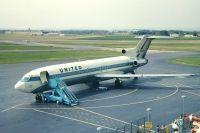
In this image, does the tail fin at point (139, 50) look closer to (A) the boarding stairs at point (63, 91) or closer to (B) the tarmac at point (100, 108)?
(B) the tarmac at point (100, 108)

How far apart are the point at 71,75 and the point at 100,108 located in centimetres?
960

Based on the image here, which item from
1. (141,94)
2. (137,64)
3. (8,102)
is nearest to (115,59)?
(137,64)

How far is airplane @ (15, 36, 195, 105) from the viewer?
42812mm

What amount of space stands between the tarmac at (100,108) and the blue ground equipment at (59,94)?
1.01 metres

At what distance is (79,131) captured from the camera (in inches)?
1214

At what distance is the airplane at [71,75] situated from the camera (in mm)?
42812

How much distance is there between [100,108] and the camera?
39.7 metres

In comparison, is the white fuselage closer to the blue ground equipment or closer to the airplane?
the airplane

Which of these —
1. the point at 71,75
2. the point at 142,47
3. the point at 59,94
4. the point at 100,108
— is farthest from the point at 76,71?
the point at 142,47

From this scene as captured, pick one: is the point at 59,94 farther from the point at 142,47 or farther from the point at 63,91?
the point at 142,47

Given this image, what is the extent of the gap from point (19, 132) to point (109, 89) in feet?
77.0

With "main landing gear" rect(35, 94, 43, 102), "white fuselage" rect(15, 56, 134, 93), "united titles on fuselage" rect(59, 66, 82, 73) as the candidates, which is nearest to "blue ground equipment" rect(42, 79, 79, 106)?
"main landing gear" rect(35, 94, 43, 102)

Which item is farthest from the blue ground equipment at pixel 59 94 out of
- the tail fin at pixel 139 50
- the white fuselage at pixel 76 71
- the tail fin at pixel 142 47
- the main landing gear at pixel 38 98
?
the tail fin at pixel 142 47

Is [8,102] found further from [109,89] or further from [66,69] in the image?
[109,89]
